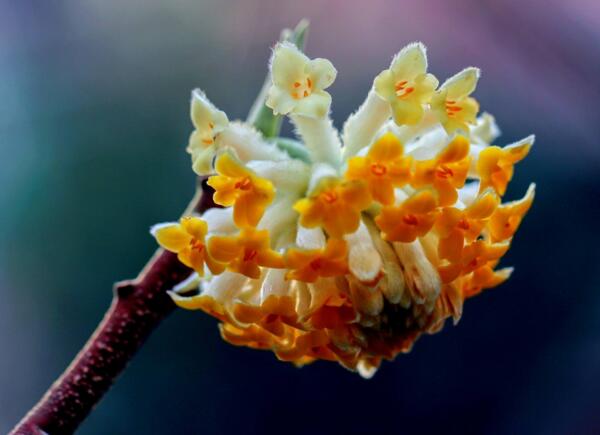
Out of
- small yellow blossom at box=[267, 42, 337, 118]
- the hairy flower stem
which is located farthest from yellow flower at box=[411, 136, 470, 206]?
the hairy flower stem

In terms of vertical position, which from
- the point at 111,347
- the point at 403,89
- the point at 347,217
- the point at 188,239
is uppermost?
the point at 403,89

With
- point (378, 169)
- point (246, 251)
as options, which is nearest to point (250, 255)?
point (246, 251)

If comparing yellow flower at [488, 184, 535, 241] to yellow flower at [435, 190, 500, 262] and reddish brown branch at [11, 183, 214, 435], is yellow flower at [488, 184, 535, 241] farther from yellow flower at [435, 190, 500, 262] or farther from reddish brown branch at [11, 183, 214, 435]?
reddish brown branch at [11, 183, 214, 435]

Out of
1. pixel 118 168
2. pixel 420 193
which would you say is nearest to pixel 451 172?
pixel 420 193

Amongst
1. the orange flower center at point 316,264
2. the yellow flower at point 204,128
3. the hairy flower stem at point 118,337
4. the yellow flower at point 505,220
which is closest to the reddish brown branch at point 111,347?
the hairy flower stem at point 118,337

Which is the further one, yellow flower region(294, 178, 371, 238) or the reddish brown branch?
the reddish brown branch

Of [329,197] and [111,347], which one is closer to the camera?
[329,197]

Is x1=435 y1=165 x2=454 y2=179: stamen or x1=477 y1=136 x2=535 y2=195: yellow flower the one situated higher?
x1=477 y1=136 x2=535 y2=195: yellow flower

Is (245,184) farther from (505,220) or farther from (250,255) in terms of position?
(505,220)

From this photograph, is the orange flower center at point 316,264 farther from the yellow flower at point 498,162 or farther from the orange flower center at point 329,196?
the yellow flower at point 498,162
